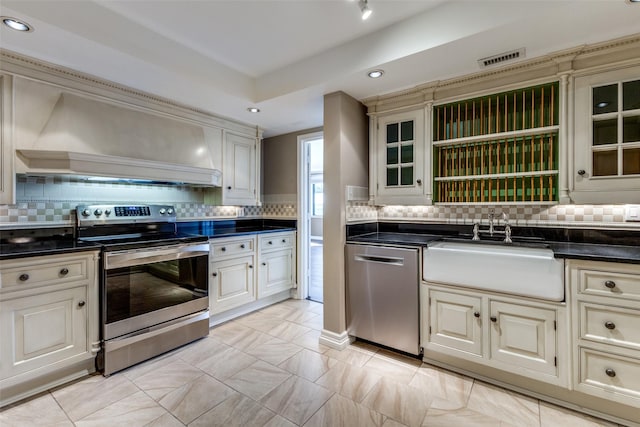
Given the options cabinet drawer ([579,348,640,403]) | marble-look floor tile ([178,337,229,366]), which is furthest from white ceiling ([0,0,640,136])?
marble-look floor tile ([178,337,229,366])

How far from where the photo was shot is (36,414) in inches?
66.9

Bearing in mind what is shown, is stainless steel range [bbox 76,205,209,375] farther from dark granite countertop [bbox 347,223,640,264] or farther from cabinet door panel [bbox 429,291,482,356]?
cabinet door panel [bbox 429,291,482,356]

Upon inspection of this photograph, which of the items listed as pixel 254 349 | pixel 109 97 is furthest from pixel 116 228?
pixel 254 349

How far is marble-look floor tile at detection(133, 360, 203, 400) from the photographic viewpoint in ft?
6.33

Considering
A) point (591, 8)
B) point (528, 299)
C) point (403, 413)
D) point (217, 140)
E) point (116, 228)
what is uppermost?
point (591, 8)

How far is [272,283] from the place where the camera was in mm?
3555

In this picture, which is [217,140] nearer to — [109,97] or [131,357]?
[109,97]

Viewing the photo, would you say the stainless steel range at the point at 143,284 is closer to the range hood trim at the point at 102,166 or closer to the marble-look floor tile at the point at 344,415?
the range hood trim at the point at 102,166

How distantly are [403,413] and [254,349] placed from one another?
51.6 inches

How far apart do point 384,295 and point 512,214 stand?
1.27 metres

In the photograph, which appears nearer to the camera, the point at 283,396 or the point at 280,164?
the point at 283,396

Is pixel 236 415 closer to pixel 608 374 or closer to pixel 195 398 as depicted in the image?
pixel 195 398

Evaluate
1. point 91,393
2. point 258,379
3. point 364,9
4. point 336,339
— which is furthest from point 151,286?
point 364,9

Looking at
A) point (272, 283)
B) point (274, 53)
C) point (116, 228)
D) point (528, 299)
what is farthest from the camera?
point (272, 283)
